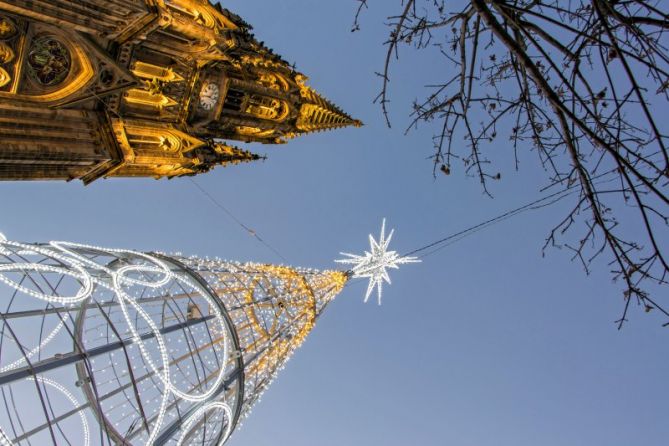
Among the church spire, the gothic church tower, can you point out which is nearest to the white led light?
the gothic church tower

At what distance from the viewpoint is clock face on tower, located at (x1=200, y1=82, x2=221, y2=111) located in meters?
28.9

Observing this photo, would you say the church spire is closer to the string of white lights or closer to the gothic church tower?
the gothic church tower

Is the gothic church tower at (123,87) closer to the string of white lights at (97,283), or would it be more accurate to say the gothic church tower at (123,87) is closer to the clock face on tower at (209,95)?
the clock face on tower at (209,95)

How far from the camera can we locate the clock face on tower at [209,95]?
94.9 ft

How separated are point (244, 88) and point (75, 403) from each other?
27.0 m

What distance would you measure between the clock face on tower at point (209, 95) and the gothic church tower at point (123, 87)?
3.0 inches

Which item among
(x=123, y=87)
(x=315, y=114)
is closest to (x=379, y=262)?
(x=123, y=87)

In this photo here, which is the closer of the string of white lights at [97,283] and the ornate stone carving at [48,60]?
the string of white lights at [97,283]

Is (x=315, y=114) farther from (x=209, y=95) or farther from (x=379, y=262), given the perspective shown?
(x=379, y=262)

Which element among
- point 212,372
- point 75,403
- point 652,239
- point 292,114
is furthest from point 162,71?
point 652,239

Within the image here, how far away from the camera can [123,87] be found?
21250 millimetres

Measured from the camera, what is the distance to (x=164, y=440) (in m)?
7.30

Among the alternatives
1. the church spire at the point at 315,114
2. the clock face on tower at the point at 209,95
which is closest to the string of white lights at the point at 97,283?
the clock face on tower at the point at 209,95

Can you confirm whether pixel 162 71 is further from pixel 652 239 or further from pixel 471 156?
pixel 652 239
